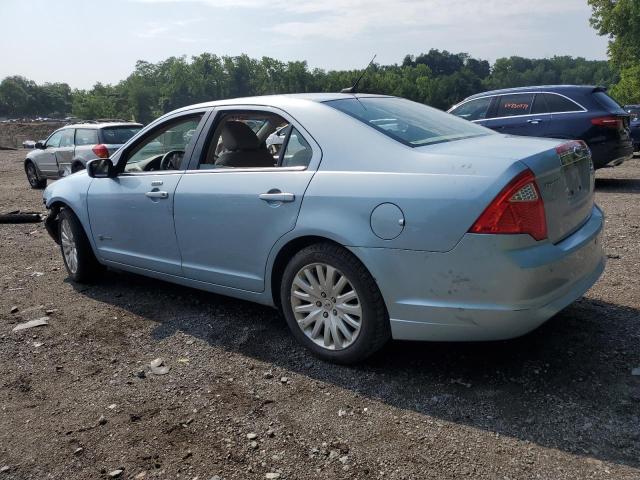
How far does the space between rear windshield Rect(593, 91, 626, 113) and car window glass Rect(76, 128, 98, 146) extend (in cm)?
1008

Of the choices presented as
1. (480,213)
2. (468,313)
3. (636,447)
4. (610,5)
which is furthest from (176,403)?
(610,5)

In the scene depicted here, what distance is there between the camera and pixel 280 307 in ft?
12.9

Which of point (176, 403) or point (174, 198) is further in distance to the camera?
point (174, 198)

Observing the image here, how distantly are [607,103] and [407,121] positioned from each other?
24.0ft

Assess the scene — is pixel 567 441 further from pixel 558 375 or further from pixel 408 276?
pixel 408 276

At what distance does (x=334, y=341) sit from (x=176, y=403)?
0.97 metres

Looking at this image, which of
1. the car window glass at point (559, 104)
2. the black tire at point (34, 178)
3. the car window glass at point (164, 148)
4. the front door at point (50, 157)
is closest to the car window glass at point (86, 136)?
the front door at point (50, 157)

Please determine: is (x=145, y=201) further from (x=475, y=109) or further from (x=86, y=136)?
(x=86, y=136)

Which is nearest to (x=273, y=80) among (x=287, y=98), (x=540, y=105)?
(x=540, y=105)

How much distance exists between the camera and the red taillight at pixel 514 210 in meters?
2.86

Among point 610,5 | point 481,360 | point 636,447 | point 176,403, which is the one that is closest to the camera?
point 636,447

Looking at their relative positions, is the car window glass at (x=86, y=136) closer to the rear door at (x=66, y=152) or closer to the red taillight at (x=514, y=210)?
the rear door at (x=66, y=152)

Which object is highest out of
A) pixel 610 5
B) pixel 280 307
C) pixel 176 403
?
pixel 610 5

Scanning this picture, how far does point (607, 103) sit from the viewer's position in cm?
963
